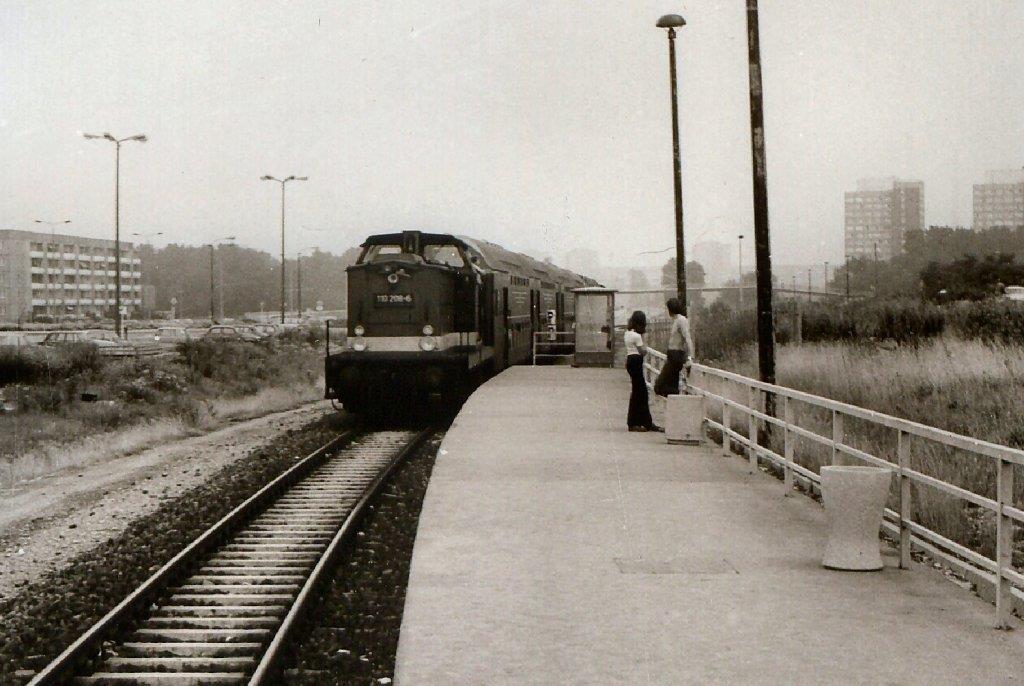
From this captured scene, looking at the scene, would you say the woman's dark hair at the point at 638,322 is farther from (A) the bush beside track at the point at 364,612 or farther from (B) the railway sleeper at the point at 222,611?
(B) the railway sleeper at the point at 222,611

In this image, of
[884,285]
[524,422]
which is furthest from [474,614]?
[884,285]

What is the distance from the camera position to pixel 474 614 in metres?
6.76

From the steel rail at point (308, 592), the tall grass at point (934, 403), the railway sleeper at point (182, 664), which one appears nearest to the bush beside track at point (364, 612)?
the steel rail at point (308, 592)

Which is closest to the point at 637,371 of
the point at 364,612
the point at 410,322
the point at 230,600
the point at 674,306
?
the point at 674,306

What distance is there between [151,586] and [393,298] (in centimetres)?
1266

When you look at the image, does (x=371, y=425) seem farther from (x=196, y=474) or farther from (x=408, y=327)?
(x=196, y=474)

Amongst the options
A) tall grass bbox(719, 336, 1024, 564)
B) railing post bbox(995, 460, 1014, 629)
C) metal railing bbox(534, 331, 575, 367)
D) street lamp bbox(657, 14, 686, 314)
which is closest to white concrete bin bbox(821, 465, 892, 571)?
railing post bbox(995, 460, 1014, 629)

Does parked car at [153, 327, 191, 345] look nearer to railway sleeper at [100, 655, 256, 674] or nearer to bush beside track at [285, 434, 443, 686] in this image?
bush beside track at [285, 434, 443, 686]

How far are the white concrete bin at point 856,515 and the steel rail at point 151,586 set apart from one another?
17.3 feet

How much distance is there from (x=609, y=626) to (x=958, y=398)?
1456 cm

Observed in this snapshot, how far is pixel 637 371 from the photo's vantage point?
51.2ft

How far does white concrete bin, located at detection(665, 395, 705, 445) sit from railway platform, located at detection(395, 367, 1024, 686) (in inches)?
107

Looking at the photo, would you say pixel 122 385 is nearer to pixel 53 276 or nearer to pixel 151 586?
pixel 151 586

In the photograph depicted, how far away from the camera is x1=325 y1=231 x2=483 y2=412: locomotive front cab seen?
2044cm
